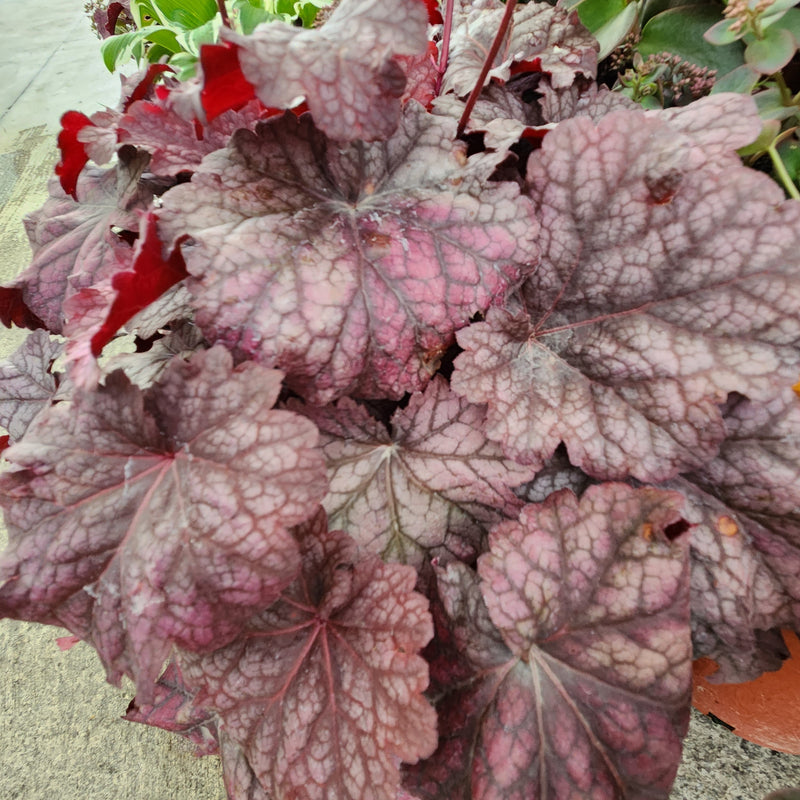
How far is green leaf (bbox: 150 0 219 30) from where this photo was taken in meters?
1.21

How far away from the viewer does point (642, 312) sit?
718 millimetres

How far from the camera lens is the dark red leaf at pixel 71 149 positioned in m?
0.78

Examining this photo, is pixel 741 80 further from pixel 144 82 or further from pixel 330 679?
pixel 330 679

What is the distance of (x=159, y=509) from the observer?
2.06 feet

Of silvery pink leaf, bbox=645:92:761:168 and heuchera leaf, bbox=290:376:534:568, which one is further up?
silvery pink leaf, bbox=645:92:761:168

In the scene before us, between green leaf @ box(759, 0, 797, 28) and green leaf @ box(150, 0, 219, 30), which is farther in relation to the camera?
green leaf @ box(150, 0, 219, 30)

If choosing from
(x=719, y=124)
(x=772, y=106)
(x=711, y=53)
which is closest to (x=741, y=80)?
(x=772, y=106)

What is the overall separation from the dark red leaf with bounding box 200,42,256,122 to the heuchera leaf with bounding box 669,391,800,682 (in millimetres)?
589

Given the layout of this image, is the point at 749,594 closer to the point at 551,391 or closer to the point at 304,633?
the point at 551,391

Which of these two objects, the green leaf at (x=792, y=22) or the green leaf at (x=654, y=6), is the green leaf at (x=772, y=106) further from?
the green leaf at (x=654, y=6)

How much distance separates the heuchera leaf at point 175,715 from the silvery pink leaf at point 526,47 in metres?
0.98

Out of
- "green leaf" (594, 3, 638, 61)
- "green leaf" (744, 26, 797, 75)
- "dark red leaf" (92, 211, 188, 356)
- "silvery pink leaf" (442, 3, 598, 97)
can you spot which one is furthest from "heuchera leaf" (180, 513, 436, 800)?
"green leaf" (594, 3, 638, 61)

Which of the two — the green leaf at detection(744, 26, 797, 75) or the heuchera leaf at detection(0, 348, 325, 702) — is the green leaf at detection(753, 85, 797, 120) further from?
the heuchera leaf at detection(0, 348, 325, 702)

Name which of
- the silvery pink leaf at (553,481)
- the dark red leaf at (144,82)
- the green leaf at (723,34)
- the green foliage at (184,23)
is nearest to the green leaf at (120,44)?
the green foliage at (184,23)
